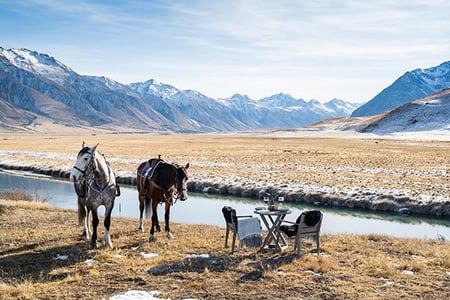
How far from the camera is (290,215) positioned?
25172 millimetres

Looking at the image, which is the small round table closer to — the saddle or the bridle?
the saddle

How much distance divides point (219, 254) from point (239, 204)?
1673 cm

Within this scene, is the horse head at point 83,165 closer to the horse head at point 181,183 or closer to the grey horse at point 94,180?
the grey horse at point 94,180

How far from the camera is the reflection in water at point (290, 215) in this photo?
2233 cm

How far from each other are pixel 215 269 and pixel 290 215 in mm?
14196

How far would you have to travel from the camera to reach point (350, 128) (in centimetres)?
18275

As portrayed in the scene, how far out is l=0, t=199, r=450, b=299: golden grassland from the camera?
9.81 metres

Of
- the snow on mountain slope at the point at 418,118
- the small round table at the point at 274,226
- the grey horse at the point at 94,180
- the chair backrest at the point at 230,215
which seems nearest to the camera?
the grey horse at the point at 94,180

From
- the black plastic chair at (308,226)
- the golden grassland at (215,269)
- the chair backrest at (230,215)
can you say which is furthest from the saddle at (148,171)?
the black plastic chair at (308,226)

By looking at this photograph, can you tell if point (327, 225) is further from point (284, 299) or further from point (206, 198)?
point (284, 299)

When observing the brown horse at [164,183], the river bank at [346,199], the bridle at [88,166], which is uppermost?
the bridle at [88,166]

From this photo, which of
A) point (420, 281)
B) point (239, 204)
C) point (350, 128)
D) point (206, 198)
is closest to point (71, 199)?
point (206, 198)

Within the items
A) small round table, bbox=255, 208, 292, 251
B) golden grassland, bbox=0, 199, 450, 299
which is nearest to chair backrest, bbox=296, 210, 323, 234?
small round table, bbox=255, 208, 292, 251

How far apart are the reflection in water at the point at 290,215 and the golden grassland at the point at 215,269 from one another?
15.1ft
